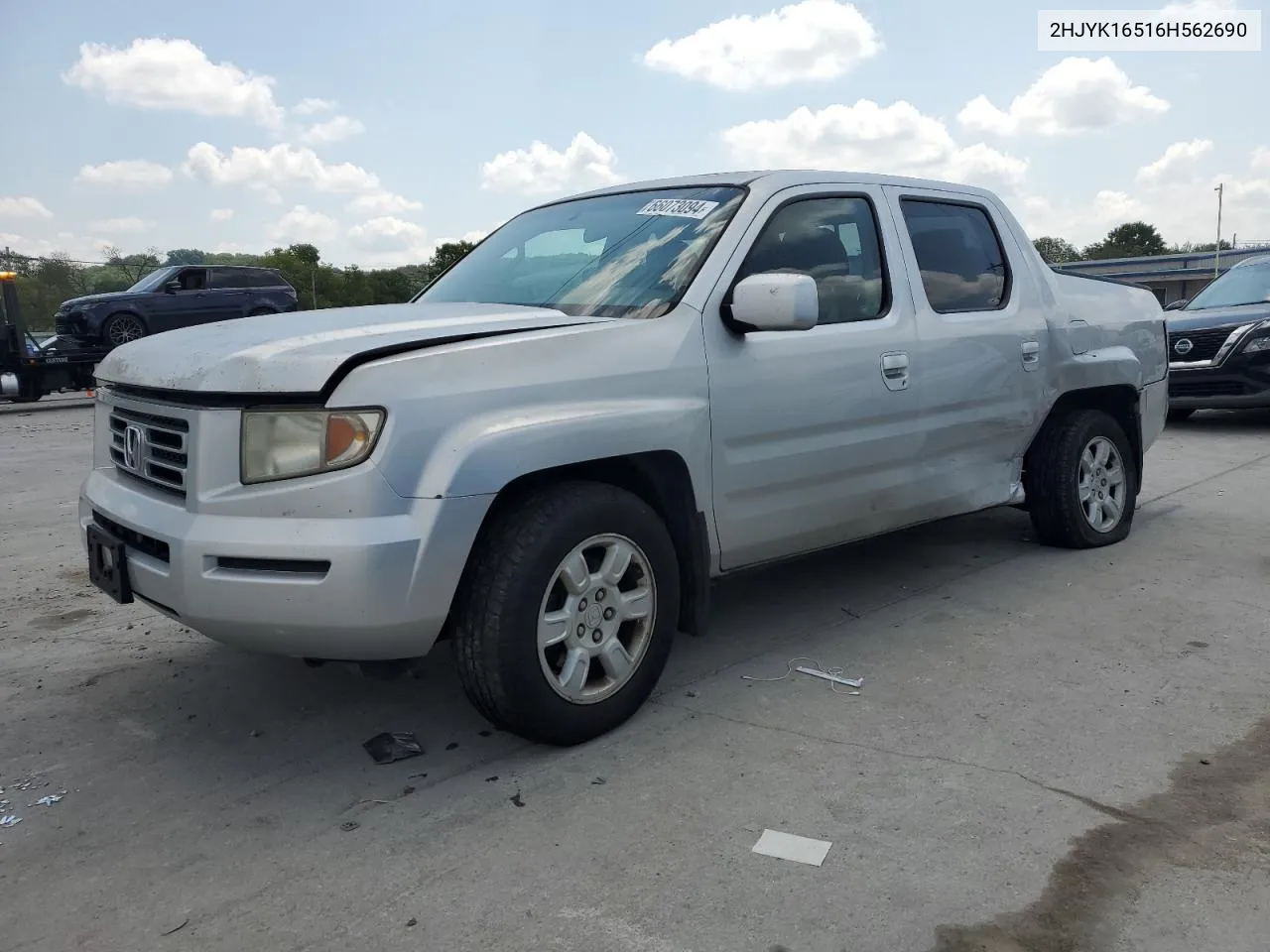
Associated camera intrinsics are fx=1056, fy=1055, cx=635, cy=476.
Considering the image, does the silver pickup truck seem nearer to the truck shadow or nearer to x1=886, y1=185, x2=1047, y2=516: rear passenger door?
x1=886, y1=185, x2=1047, y2=516: rear passenger door

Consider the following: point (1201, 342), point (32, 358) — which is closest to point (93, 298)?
point (32, 358)

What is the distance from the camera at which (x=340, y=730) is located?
340 centimetres

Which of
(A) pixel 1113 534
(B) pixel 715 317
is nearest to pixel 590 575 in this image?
(B) pixel 715 317

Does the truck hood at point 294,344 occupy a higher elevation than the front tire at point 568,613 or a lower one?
higher

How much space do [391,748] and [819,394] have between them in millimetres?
1900

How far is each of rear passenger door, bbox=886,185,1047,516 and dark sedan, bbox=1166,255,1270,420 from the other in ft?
19.8

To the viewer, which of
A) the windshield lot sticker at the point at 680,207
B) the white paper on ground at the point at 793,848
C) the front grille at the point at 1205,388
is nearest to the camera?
the white paper on ground at the point at 793,848

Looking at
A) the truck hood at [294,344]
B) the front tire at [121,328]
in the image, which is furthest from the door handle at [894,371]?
the front tire at [121,328]

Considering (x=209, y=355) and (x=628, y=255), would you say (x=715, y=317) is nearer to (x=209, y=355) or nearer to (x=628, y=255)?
(x=628, y=255)

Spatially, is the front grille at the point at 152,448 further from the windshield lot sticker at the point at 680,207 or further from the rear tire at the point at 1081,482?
the rear tire at the point at 1081,482

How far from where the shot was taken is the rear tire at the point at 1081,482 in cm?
516

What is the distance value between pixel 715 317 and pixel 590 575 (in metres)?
0.99

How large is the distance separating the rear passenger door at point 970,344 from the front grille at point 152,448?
2722mm

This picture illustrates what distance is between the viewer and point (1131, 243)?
3696 inches
